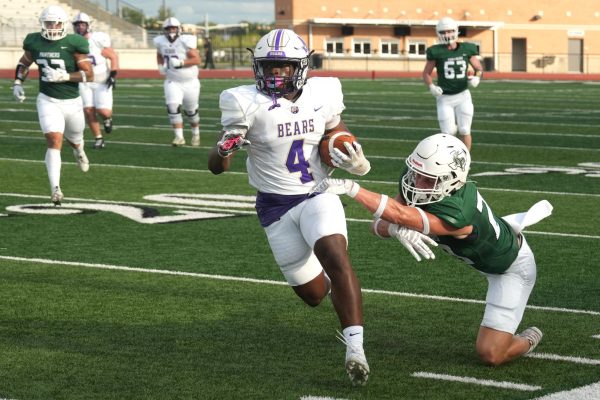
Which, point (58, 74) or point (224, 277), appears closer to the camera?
point (224, 277)

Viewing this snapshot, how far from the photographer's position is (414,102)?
2847 centimetres

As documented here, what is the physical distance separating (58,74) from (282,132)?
5967mm

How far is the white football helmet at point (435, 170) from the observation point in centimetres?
540

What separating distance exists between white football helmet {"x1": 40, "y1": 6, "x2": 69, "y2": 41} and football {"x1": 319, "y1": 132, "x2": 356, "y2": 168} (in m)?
6.39

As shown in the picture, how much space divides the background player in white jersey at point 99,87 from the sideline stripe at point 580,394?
1208 cm

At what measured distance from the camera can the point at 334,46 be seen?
64.1m

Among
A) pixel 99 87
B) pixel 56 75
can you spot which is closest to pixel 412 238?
pixel 56 75

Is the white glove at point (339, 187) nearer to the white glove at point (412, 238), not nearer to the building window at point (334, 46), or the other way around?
the white glove at point (412, 238)

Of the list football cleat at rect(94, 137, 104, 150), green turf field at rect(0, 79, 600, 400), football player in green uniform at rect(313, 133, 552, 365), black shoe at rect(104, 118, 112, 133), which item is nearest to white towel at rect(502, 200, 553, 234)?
football player in green uniform at rect(313, 133, 552, 365)

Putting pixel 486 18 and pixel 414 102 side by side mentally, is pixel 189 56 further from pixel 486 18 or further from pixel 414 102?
pixel 486 18

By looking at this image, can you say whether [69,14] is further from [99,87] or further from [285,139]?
[285,139]

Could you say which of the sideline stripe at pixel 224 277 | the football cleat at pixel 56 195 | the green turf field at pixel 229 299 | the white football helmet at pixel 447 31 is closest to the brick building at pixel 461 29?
the white football helmet at pixel 447 31

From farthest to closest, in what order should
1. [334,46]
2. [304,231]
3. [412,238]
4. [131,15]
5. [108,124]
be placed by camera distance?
[334,46]
[131,15]
[108,124]
[304,231]
[412,238]

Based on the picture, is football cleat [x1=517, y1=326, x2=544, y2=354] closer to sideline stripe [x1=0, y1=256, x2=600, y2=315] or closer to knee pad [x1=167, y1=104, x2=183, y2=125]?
sideline stripe [x1=0, y1=256, x2=600, y2=315]
